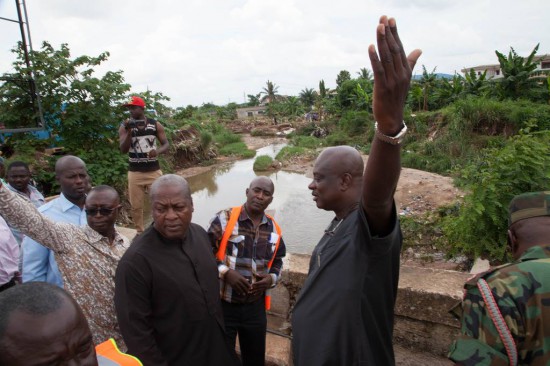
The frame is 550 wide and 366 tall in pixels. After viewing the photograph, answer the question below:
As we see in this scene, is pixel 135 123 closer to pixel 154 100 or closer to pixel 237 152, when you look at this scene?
pixel 154 100

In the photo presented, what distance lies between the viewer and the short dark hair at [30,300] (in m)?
0.88

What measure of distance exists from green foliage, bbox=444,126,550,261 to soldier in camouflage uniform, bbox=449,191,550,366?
2861mm

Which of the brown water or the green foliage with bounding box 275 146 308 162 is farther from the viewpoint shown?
the green foliage with bounding box 275 146 308 162

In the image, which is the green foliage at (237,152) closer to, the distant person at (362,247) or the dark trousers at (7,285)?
the dark trousers at (7,285)

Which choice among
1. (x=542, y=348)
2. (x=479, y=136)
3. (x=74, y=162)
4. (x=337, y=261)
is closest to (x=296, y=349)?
(x=337, y=261)

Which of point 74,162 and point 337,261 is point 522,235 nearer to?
point 337,261

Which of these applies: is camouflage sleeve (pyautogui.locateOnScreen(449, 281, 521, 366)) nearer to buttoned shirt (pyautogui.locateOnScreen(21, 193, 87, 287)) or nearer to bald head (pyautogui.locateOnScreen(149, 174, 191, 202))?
bald head (pyautogui.locateOnScreen(149, 174, 191, 202))

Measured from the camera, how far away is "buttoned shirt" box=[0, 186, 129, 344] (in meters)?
1.74

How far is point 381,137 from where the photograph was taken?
1064mm

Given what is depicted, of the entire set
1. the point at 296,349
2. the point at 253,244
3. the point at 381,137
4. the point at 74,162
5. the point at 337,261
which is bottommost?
the point at 296,349

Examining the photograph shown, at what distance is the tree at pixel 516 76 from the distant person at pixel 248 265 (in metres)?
17.9

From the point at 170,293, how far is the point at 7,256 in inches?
55.7

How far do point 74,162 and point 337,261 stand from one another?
2.16 m

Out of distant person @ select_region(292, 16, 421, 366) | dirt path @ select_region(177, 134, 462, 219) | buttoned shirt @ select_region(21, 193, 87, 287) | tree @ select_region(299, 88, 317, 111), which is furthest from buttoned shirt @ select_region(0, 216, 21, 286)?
tree @ select_region(299, 88, 317, 111)
